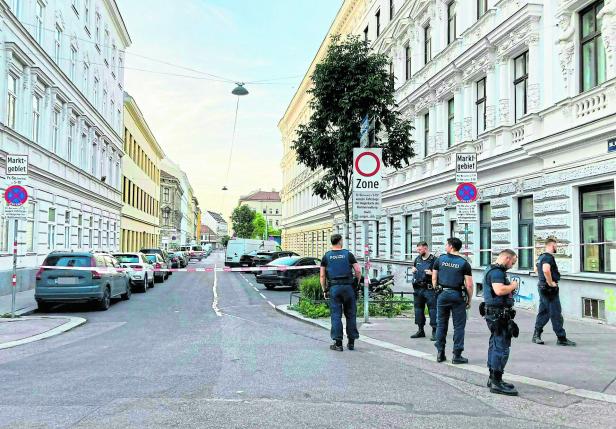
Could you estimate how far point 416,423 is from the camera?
514 cm

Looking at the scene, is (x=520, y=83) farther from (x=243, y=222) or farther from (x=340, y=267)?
(x=243, y=222)

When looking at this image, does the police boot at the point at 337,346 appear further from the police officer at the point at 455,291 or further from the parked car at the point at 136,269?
the parked car at the point at 136,269

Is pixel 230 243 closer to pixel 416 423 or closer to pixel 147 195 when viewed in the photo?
pixel 147 195

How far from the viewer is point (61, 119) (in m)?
27.2

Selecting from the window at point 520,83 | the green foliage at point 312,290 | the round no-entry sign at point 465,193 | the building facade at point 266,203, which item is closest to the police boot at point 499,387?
the round no-entry sign at point 465,193

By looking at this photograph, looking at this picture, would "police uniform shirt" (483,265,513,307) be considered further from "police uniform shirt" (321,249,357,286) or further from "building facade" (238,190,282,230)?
"building facade" (238,190,282,230)

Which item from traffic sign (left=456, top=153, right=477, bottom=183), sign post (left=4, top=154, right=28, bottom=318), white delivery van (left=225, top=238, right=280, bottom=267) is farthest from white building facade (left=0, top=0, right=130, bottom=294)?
traffic sign (left=456, top=153, right=477, bottom=183)

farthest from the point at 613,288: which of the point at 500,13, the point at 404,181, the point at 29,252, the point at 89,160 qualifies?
the point at 89,160

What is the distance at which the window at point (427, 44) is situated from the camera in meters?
23.8

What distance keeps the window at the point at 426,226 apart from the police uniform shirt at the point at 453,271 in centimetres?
1576

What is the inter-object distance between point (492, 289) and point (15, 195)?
11.1m

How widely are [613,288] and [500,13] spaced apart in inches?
378

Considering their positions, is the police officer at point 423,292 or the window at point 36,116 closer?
the police officer at point 423,292

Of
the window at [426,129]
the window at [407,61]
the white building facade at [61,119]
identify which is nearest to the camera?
the white building facade at [61,119]
